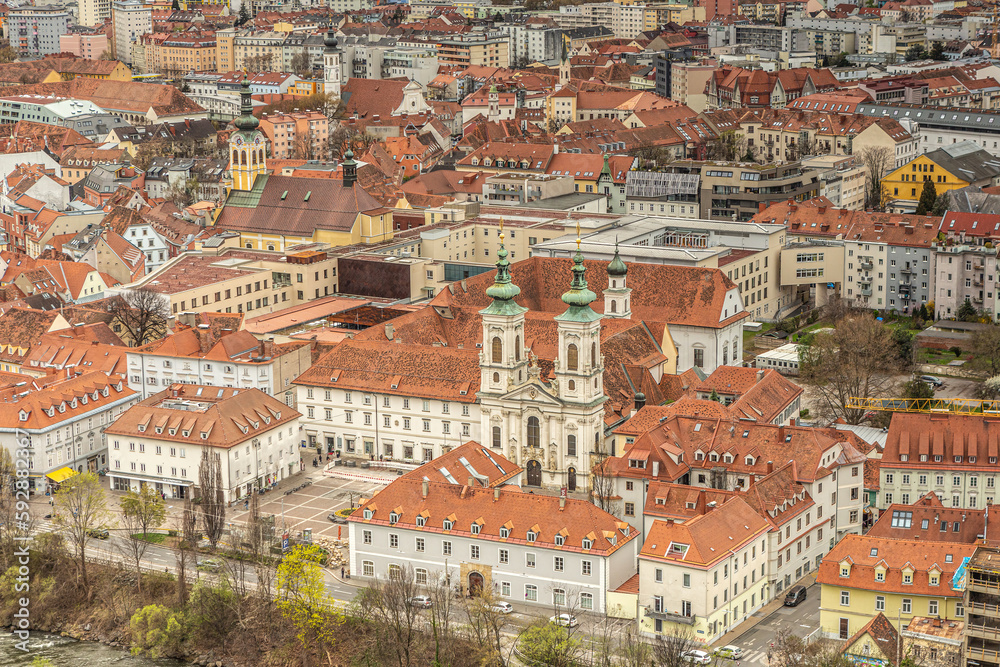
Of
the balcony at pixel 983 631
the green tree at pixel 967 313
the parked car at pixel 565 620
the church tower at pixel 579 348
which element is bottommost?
the parked car at pixel 565 620

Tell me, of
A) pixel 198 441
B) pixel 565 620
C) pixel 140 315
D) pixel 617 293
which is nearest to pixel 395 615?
pixel 565 620

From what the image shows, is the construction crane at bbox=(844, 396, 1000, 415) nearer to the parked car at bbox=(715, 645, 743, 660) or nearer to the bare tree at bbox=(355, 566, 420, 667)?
the parked car at bbox=(715, 645, 743, 660)

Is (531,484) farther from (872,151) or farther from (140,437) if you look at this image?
(872,151)

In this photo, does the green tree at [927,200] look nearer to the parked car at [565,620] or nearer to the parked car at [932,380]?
the parked car at [932,380]

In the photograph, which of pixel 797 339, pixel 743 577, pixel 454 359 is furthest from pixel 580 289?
pixel 797 339

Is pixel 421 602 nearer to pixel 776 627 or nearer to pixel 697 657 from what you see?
pixel 697 657

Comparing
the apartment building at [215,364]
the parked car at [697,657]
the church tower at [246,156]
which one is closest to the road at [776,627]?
the parked car at [697,657]
